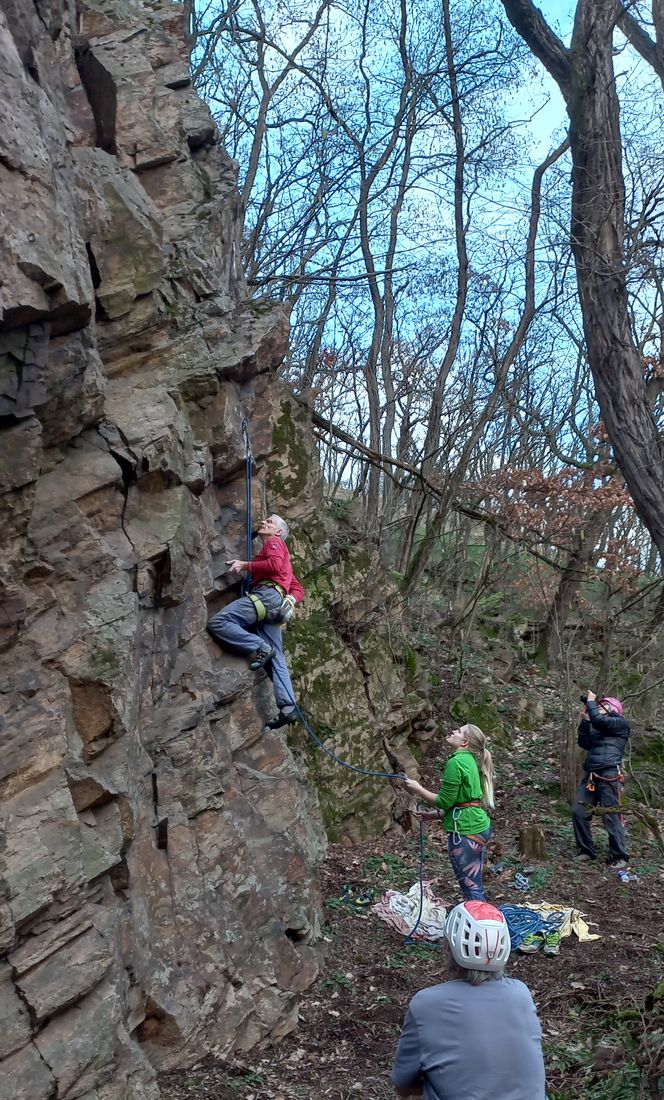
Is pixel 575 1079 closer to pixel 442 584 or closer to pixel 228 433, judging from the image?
pixel 228 433

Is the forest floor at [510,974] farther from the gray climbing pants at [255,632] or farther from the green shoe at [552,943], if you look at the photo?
the gray climbing pants at [255,632]

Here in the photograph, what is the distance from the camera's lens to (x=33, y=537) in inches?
226

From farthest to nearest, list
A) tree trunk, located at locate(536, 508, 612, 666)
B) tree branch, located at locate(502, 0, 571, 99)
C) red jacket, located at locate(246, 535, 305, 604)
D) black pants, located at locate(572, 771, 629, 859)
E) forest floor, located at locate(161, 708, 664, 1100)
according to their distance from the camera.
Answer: tree trunk, located at locate(536, 508, 612, 666), black pants, located at locate(572, 771, 629, 859), red jacket, located at locate(246, 535, 305, 604), tree branch, located at locate(502, 0, 571, 99), forest floor, located at locate(161, 708, 664, 1100)

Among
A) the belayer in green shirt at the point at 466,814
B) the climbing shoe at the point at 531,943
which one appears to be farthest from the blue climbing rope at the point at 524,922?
the belayer in green shirt at the point at 466,814

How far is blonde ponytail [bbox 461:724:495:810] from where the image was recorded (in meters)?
7.61

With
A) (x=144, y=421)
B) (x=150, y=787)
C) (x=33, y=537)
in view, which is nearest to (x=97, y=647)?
(x=33, y=537)

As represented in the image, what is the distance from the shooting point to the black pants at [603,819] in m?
9.67

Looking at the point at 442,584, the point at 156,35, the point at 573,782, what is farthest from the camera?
the point at 442,584

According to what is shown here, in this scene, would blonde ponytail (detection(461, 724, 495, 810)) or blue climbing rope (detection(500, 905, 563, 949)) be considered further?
blue climbing rope (detection(500, 905, 563, 949))

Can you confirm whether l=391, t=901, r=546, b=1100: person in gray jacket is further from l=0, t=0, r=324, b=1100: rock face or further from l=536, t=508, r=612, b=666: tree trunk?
l=536, t=508, r=612, b=666: tree trunk

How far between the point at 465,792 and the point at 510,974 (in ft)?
4.89

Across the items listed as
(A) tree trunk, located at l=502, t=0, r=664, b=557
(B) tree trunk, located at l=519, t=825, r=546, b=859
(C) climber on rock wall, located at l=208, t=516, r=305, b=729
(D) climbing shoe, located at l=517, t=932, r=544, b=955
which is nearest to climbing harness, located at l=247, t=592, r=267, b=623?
(C) climber on rock wall, located at l=208, t=516, r=305, b=729

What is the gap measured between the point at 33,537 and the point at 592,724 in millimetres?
6740

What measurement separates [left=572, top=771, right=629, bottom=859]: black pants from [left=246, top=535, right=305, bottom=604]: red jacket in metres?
4.32
